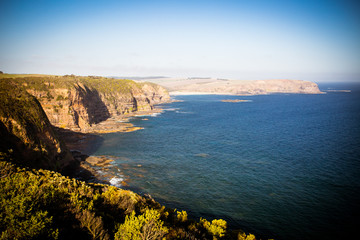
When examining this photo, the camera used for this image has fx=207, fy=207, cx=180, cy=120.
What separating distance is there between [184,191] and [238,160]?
2614 centimetres

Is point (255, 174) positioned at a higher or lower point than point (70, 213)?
lower

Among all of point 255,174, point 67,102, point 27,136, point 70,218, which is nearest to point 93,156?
point 27,136

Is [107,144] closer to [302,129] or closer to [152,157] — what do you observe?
[152,157]

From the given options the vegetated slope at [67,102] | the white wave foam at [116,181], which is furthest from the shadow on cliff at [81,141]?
the white wave foam at [116,181]

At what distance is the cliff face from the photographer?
42906 mm

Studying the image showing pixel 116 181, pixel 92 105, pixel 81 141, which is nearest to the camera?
pixel 116 181

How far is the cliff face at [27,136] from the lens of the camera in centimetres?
4291

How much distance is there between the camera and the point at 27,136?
4638 cm

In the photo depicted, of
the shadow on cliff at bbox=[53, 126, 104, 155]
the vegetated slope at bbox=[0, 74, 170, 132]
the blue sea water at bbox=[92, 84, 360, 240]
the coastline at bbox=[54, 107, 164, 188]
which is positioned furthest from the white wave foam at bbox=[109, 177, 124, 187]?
the vegetated slope at bbox=[0, 74, 170, 132]

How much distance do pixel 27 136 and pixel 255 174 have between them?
187ft

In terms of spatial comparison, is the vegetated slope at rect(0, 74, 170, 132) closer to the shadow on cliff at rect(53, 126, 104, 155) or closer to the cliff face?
the shadow on cliff at rect(53, 126, 104, 155)

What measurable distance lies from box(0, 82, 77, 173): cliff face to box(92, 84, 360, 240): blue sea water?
17160 mm

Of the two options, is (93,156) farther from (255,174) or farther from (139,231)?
(139,231)

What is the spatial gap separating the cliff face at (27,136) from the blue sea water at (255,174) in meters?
17.2
